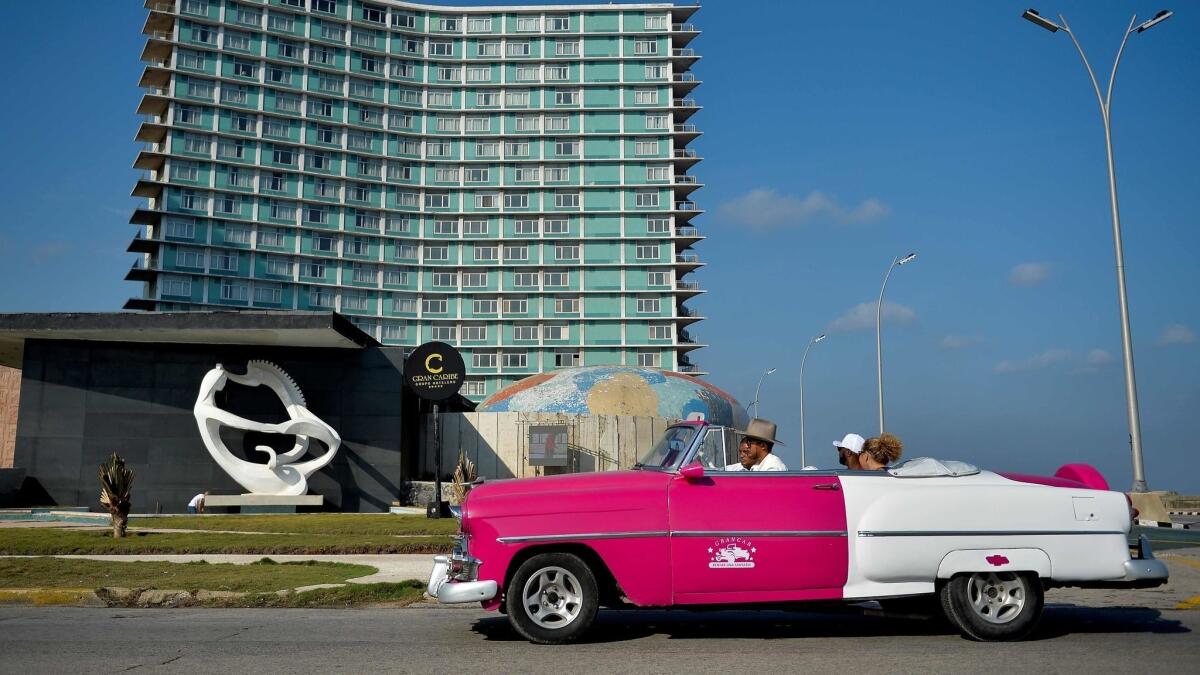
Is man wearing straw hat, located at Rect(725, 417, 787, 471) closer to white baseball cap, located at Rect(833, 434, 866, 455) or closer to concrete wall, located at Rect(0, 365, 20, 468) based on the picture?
white baseball cap, located at Rect(833, 434, 866, 455)

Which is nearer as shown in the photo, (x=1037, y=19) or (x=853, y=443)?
(x=853, y=443)

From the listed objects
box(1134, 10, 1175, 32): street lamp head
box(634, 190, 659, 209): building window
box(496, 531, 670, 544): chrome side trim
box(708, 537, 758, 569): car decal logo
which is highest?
box(634, 190, 659, 209): building window

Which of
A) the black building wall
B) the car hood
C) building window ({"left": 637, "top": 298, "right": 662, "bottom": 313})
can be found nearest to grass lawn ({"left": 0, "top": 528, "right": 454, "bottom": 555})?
the car hood

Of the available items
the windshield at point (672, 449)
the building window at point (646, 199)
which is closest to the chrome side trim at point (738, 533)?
the windshield at point (672, 449)

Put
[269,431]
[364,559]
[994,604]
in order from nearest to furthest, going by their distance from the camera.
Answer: [994,604]
[364,559]
[269,431]

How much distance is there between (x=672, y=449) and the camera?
8586 mm

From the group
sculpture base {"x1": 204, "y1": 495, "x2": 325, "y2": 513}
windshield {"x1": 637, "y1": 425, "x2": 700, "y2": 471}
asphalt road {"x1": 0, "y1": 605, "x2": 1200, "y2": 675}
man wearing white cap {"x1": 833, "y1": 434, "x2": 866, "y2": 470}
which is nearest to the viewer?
asphalt road {"x1": 0, "y1": 605, "x2": 1200, "y2": 675}

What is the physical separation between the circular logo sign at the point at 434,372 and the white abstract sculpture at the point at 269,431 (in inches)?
130

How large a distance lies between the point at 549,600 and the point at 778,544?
1.99 metres

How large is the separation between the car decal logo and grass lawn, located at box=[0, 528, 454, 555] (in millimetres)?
10167

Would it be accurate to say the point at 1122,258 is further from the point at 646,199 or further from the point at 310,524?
the point at 646,199

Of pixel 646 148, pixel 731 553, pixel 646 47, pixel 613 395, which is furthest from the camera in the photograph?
pixel 646 47

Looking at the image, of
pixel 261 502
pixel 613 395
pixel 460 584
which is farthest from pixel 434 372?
pixel 460 584

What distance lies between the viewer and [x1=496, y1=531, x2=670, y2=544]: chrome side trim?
7.89 metres
